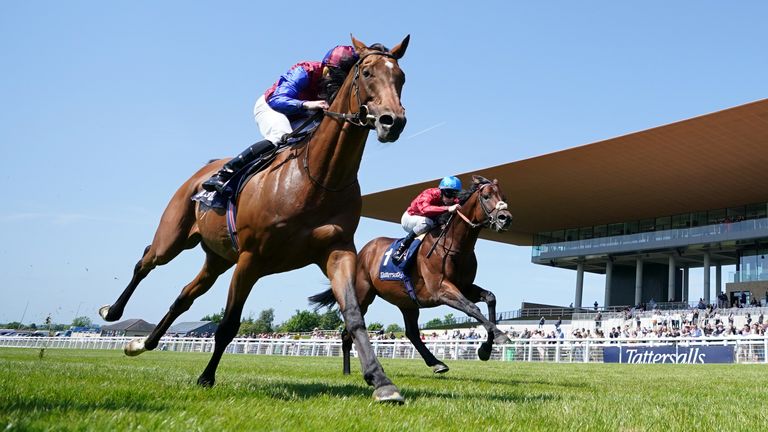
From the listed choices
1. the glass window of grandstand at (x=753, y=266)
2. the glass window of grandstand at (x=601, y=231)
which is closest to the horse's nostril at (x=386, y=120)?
the glass window of grandstand at (x=753, y=266)

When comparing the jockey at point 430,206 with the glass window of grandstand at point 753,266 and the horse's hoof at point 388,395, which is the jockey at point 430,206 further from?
the glass window of grandstand at point 753,266

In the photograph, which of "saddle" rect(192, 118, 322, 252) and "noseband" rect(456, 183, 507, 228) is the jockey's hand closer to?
"saddle" rect(192, 118, 322, 252)

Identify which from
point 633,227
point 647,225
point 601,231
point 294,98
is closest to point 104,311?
point 294,98

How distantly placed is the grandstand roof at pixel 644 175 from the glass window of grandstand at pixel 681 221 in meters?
0.75

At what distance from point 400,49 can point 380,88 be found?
565mm

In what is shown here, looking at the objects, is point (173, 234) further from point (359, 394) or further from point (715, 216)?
point (715, 216)

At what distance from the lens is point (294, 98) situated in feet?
19.0

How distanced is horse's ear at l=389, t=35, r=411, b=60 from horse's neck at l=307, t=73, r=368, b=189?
37 cm

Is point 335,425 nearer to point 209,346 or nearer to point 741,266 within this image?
point 209,346

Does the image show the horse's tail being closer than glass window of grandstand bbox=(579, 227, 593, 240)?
Yes

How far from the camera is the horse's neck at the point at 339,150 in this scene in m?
5.21

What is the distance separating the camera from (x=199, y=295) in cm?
714

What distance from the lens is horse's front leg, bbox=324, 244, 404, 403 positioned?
4371 mm

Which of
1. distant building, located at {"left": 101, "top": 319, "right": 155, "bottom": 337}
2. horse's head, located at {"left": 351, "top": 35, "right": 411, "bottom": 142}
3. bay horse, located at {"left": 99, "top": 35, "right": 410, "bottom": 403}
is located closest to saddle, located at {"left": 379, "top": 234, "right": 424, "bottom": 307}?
bay horse, located at {"left": 99, "top": 35, "right": 410, "bottom": 403}
